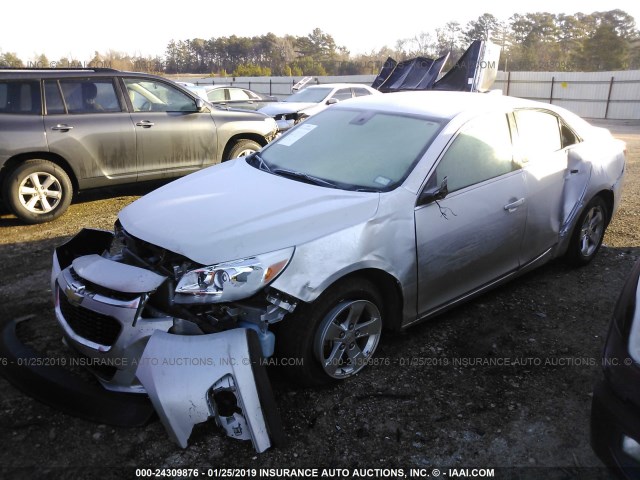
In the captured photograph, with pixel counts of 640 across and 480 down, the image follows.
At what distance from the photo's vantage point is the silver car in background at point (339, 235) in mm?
2732

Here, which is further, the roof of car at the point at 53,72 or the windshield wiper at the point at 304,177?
the roof of car at the point at 53,72

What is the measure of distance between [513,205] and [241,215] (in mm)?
2001

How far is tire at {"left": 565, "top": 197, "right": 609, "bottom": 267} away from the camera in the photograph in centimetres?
464

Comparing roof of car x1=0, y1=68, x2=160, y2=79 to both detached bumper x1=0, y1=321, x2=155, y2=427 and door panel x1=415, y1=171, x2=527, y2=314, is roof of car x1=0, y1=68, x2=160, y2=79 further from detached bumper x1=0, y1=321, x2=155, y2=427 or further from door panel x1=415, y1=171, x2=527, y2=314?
door panel x1=415, y1=171, x2=527, y2=314

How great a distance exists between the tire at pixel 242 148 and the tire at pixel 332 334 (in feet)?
16.5

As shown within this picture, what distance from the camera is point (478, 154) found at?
369 centimetres

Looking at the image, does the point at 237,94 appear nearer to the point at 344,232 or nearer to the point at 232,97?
the point at 232,97

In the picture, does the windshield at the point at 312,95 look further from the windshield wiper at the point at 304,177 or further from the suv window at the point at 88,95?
the windshield wiper at the point at 304,177

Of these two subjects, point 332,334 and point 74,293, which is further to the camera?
point 332,334

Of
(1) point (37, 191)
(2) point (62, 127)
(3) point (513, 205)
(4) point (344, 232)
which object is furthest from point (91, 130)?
(3) point (513, 205)

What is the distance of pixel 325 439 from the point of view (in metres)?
2.74

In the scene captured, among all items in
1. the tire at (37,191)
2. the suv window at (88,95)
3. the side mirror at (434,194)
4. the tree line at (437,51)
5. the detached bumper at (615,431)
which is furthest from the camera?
the tree line at (437,51)

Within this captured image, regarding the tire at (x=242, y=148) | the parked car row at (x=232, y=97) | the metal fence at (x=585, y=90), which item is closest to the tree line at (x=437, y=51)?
the metal fence at (x=585, y=90)

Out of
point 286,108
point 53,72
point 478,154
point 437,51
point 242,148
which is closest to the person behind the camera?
point 478,154
